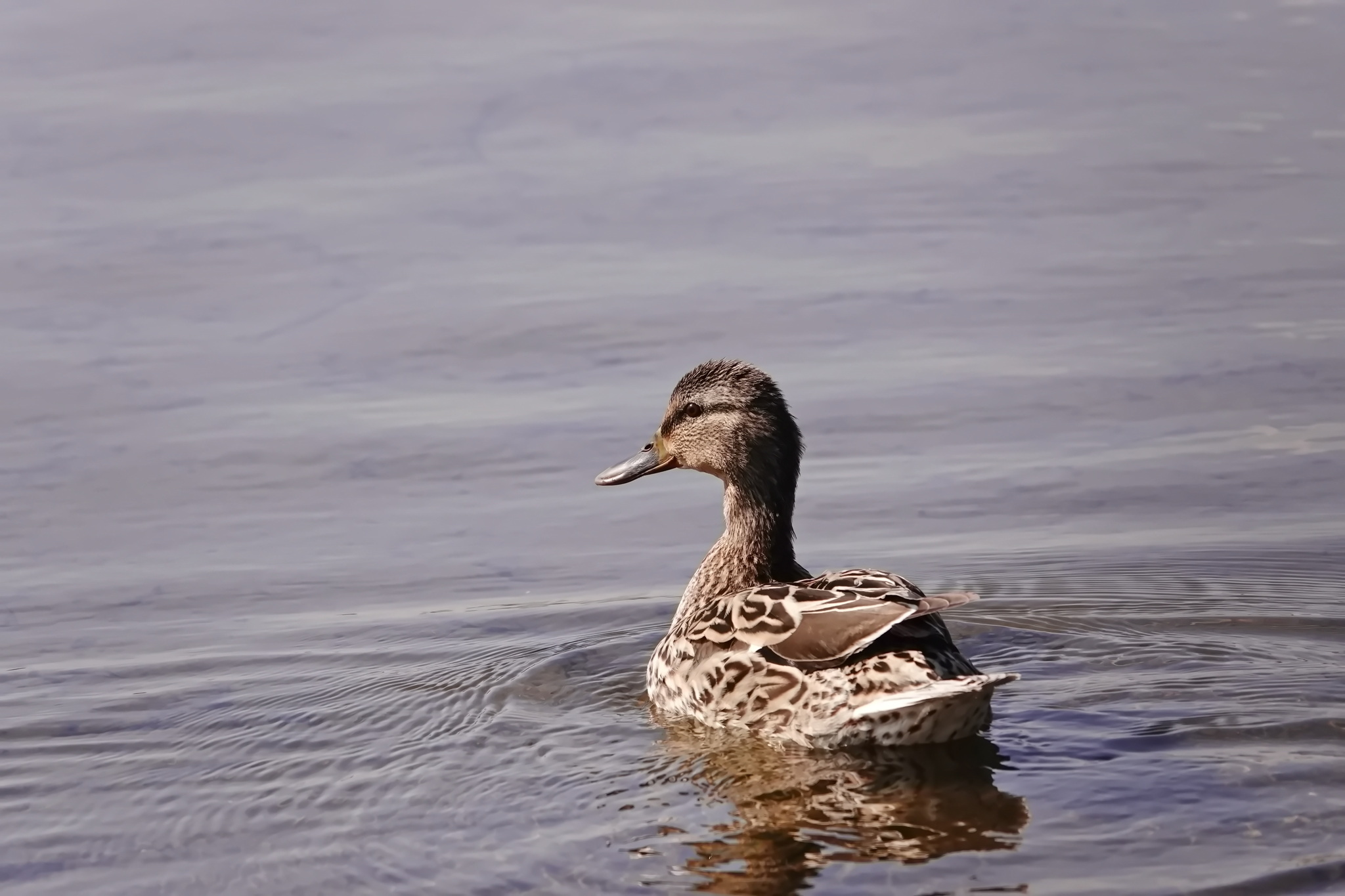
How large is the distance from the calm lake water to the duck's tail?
87 mm

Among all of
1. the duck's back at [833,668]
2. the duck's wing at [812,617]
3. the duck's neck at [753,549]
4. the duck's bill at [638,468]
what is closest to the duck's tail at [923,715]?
the duck's back at [833,668]

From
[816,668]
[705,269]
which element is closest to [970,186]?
[705,269]

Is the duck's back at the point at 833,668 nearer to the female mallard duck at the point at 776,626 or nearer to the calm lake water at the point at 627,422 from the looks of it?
→ the female mallard duck at the point at 776,626

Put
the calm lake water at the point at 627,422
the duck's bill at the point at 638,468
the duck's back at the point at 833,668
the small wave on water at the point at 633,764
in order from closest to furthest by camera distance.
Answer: the small wave on water at the point at 633,764 → the calm lake water at the point at 627,422 → the duck's back at the point at 833,668 → the duck's bill at the point at 638,468

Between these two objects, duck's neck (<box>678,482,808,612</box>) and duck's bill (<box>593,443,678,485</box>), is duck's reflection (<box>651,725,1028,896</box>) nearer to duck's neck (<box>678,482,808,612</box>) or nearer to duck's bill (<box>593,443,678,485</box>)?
duck's neck (<box>678,482,808,612</box>)

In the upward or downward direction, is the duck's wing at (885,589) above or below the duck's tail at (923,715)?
above

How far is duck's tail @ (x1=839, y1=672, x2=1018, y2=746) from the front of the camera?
7207 mm

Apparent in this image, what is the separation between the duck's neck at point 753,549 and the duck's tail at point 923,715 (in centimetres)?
156

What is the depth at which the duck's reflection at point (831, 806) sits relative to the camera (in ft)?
21.4

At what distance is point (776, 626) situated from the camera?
312 inches

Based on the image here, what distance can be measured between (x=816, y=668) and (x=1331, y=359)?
5.28 m

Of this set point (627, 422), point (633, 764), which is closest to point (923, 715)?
point (633, 764)

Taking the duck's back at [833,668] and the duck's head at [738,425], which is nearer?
the duck's back at [833,668]

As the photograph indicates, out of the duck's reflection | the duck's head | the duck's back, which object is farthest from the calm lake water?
the duck's head
